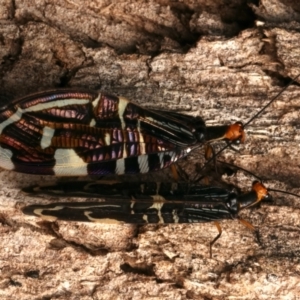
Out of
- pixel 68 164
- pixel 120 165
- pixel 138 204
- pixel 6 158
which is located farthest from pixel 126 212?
pixel 6 158

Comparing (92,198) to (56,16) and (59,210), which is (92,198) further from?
(56,16)

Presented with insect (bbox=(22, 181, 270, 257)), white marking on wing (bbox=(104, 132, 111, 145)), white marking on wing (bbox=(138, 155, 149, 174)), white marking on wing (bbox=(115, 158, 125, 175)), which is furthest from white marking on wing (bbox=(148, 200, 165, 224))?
white marking on wing (bbox=(104, 132, 111, 145))

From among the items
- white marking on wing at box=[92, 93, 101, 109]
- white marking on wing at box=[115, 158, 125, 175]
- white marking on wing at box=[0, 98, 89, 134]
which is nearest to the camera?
white marking on wing at box=[0, 98, 89, 134]

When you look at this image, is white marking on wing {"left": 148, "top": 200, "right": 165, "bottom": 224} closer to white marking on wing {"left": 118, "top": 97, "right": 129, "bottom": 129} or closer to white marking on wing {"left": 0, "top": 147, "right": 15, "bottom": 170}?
white marking on wing {"left": 118, "top": 97, "right": 129, "bottom": 129}

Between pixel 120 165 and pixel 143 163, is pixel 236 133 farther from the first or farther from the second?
pixel 120 165

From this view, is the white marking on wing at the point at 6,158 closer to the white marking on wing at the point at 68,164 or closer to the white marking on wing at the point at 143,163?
the white marking on wing at the point at 68,164

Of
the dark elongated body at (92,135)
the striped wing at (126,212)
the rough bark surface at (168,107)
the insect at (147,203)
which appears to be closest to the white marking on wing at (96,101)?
the dark elongated body at (92,135)
